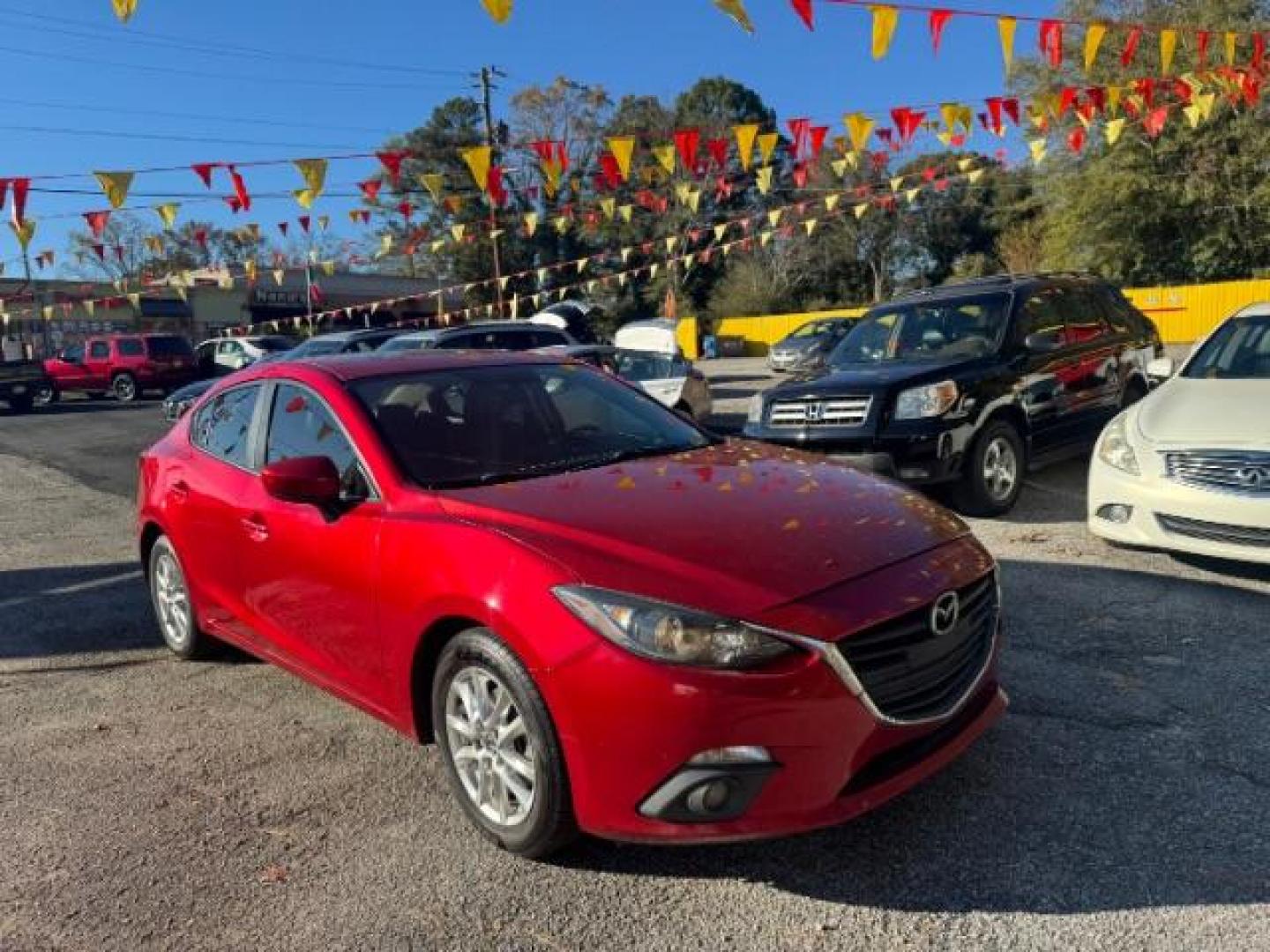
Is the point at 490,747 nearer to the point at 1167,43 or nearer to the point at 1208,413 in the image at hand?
the point at 1208,413

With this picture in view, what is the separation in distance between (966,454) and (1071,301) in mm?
2218

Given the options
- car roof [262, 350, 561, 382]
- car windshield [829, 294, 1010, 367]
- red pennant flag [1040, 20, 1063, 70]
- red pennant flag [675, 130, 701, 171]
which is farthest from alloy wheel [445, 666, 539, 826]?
red pennant flag [675, 130, 701, 171]

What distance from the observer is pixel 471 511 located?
3092mm

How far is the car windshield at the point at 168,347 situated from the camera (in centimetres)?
2642

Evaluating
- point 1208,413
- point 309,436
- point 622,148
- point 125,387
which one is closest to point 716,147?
point 622,148

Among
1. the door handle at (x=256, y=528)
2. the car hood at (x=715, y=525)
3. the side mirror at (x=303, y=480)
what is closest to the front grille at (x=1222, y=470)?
the car hood at (x=715, y=525)

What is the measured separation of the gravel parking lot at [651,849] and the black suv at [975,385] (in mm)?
2105

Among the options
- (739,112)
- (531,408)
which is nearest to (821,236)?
(739,112)

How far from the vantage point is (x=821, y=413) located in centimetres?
712

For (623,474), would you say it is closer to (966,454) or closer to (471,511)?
(471,511)

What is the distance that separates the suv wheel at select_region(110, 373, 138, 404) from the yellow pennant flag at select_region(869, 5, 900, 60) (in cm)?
2289

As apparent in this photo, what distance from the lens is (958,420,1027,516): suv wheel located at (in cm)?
685

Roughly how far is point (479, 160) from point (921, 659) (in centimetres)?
1161

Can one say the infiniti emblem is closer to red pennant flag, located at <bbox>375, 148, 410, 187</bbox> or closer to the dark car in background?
red pennant flag, located at <bbox>375, 148, 410, 187</bbox>
